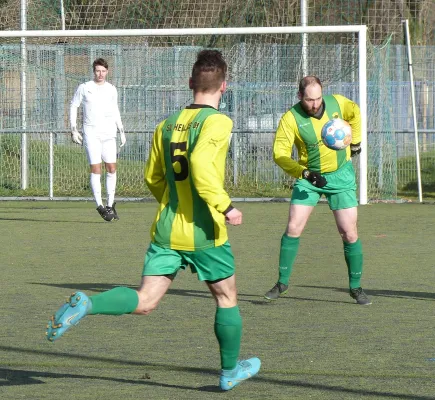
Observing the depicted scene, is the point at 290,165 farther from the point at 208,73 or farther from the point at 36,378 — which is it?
the point at 36,378

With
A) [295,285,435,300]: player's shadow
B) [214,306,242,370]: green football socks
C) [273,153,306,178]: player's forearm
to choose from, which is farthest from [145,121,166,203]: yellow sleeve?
[295,285,435,300]: player's shadow

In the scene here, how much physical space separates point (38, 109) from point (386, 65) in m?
5.62

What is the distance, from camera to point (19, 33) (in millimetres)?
15984

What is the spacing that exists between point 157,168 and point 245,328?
1.93 m

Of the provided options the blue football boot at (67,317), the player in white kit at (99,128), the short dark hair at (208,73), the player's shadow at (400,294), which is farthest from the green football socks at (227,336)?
the player in white kit at (99,128)

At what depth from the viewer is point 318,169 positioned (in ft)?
25.8

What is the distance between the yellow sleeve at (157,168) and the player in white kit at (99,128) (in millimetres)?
8639

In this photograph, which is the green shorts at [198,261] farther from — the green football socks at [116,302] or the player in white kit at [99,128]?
the player in white kit at [99,128]

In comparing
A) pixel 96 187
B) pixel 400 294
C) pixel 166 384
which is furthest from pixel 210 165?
pixel 96 187

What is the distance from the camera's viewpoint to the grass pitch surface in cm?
521

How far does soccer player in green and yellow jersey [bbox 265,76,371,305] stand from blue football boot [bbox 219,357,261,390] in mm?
2632

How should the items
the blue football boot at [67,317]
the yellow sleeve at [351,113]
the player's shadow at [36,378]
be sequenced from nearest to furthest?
the blue football boot at [67,317] < the player's shadow at [36,378] < the yellow sleeve at [351,113]

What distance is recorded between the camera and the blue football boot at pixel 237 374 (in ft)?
16.6

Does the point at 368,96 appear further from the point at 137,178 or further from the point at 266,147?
the point at 137,178
